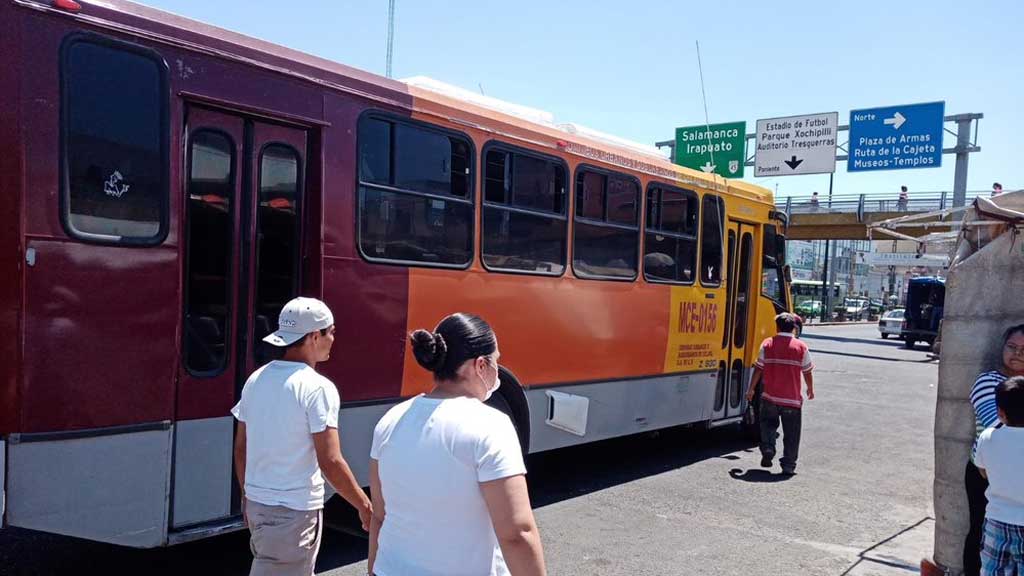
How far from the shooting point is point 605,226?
7449 mm

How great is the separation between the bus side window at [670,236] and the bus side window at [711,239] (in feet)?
0.60

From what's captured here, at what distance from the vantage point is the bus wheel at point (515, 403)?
252 inches

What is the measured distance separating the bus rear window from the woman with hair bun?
8.73 ft

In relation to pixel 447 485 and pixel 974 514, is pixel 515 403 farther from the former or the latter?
pixel 447 485

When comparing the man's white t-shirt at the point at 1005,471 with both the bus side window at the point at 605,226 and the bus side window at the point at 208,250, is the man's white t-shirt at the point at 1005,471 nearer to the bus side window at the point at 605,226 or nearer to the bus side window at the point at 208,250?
the bus side window at the point at 605,226

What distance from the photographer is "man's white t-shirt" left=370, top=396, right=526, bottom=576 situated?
2.17m

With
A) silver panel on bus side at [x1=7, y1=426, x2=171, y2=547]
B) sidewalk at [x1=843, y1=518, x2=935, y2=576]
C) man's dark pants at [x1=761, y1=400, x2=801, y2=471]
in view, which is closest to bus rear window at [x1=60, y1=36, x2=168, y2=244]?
silver panel on bus side at [x1=7, y1=426, x2=171, y2=547]

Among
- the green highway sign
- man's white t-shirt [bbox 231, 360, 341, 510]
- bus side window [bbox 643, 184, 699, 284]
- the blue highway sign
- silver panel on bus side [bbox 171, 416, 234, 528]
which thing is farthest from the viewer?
the green highway sign

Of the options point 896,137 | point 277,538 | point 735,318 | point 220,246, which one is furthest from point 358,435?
point 896,137

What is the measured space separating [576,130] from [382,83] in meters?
2.52

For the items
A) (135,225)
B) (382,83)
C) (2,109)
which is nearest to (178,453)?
(135,225)

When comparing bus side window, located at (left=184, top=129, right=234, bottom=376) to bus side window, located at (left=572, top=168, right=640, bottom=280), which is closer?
bus side window, located at (left=184, top=129, right=234, bottom=376)

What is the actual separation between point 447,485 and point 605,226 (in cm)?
550

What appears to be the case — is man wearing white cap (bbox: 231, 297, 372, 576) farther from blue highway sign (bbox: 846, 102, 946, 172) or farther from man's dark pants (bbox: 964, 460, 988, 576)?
blue highway sign (bbox: 846, 102, 946, 172)
